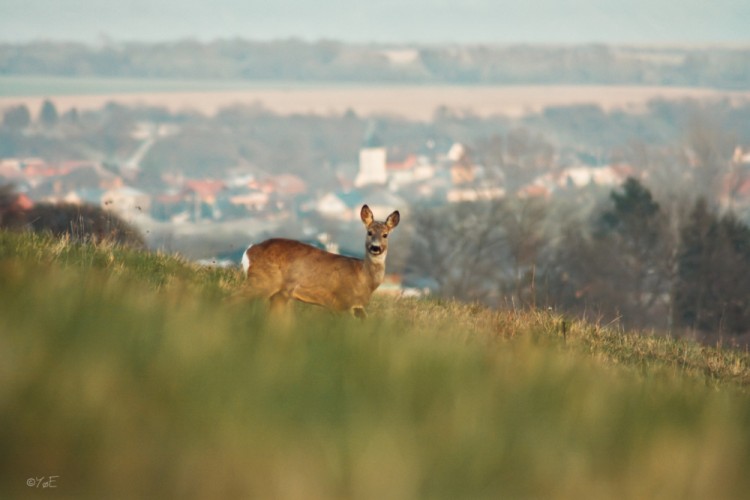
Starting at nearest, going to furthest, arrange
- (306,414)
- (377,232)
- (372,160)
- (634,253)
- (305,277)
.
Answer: (306,414) → (305,277) → (377,232) → (634,253) → (372,160)

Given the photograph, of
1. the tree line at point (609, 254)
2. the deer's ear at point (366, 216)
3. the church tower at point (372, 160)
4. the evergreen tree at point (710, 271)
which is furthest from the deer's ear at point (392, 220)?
the church tower at point (372, 160)

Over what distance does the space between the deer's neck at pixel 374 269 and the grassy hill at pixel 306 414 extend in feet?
15.8

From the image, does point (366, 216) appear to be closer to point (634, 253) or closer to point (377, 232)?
point (377, 232)

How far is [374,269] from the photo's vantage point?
12.1 metres

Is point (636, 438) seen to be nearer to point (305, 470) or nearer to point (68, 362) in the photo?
point (305, 470)

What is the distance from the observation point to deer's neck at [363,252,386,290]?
39.6 feet

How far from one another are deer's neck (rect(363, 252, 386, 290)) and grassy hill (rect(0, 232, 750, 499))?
4803 mm

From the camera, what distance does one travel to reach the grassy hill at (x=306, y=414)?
4.44 m

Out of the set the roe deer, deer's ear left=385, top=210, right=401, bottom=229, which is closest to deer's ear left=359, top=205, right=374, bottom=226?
deer's ear left=385, top=210, right=401, bottom=229

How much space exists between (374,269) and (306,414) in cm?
708

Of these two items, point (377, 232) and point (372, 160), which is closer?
point (377, 232)

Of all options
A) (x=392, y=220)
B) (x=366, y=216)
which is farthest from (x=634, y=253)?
(x=392, y=220)

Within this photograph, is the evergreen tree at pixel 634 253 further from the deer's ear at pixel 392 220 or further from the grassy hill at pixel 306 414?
the grassy hill at pixel 306 414

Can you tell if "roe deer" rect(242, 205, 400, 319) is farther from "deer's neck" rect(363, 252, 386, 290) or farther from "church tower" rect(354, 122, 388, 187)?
"church tower" rect(354, 122, 388, 187)
